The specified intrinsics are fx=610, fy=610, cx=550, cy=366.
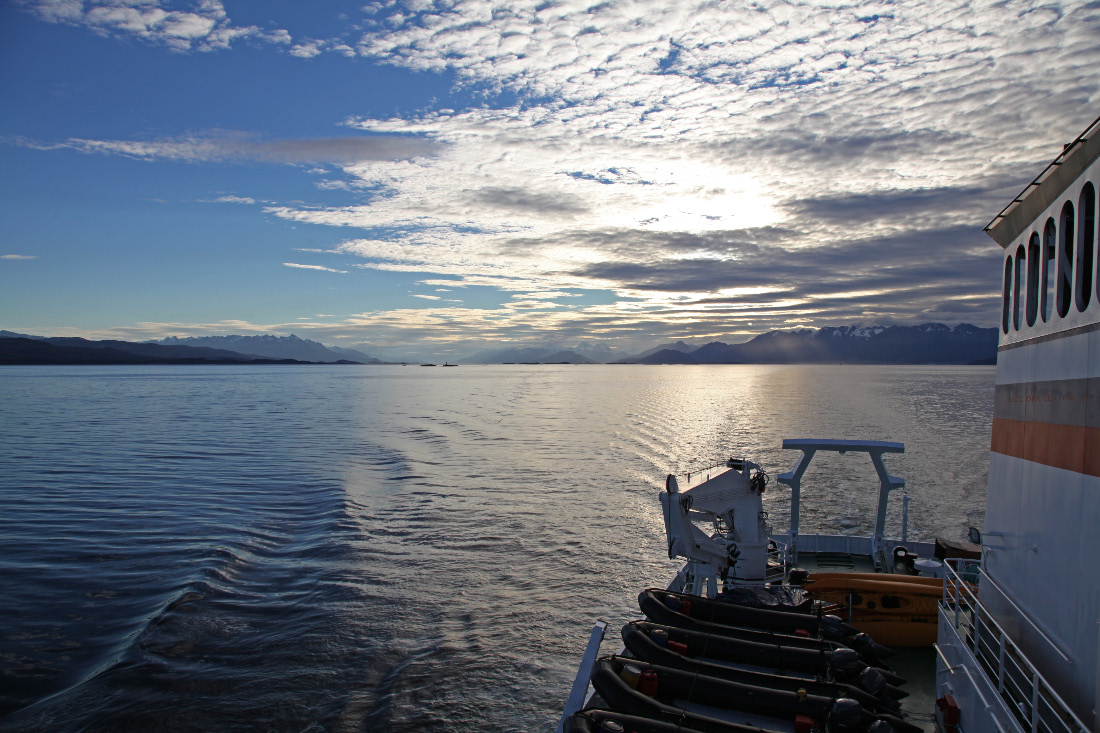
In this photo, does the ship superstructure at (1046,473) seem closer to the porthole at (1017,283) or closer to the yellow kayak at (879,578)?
the porthole at (1017,283)

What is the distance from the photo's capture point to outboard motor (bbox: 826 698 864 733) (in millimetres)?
9094

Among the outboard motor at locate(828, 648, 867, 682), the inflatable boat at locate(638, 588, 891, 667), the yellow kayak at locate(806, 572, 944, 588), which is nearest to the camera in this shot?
the outboard motor at locate(828, 648, 867, 682)

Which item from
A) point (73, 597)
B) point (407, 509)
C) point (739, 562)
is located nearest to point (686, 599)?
point (739, 562)

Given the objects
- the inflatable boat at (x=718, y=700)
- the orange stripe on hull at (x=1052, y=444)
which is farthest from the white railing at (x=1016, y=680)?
the orange stripe on hull at (x=1052, y=444)

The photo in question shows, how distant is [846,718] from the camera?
9102 millimetres

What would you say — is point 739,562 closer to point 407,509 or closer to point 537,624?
point 537,624

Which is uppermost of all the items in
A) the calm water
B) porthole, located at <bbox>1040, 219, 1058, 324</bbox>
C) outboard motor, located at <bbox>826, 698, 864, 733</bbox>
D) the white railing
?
porthole, located at <bbox>1040, 219, 1058, 324</bbox>

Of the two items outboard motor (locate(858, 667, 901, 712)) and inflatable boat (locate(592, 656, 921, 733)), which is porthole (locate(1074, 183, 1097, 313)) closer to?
inflatable boat (locate(592, 656, 921, 733))

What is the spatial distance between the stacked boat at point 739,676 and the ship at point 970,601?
29mm

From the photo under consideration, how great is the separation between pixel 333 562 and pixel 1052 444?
21.8 metres

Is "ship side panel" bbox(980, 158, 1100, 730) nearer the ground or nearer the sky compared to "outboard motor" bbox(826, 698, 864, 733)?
nearer the sky

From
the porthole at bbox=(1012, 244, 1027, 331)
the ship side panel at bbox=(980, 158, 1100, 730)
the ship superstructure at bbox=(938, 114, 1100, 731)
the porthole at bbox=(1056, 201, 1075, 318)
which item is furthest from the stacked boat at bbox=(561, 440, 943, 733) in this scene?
the porthole at bbox=(1056, 201, 1075, 318)

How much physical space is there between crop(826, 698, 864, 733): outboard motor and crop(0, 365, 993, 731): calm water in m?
7.06

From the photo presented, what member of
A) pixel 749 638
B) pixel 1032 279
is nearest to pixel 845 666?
pixel 749 638
